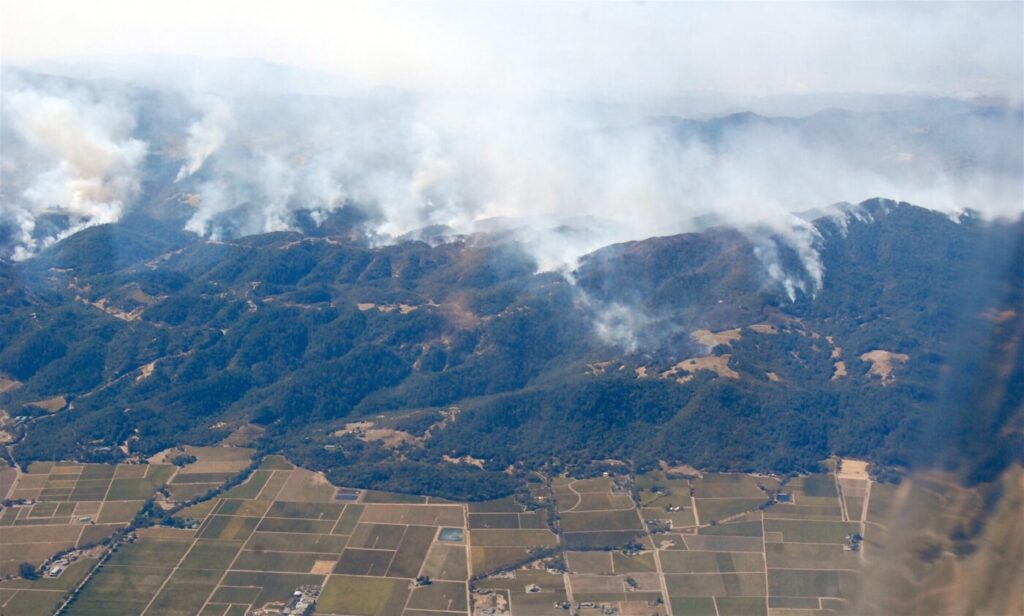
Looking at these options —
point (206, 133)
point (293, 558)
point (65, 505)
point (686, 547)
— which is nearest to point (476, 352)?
point (293, 558)

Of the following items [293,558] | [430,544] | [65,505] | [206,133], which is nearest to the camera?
[293,558]

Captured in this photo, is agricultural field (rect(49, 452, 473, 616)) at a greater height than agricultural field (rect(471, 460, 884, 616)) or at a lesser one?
lesser

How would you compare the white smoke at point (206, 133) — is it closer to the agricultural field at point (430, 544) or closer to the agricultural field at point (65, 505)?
the agricultural field at point (65, 505)

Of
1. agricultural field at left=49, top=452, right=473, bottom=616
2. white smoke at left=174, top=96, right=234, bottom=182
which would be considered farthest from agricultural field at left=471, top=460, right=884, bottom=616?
white smoke at left=174, top=96, right=234, bottom=182

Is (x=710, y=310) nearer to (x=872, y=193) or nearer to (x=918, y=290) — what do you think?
(x=918, y=290)

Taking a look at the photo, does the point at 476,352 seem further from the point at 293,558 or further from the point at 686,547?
the point at 686,547

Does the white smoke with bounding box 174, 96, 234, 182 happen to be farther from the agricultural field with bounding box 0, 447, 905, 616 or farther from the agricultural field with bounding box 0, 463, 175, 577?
the agricultural field with bounding box 0, 447, 905, 616
